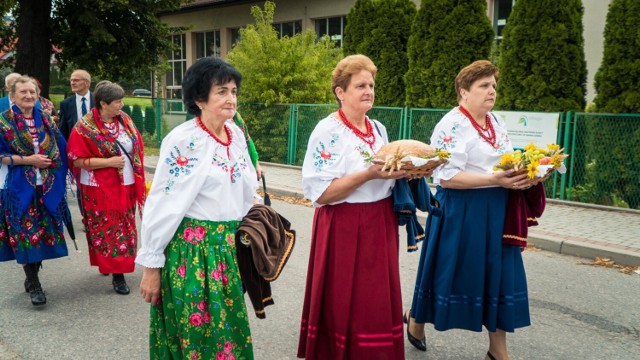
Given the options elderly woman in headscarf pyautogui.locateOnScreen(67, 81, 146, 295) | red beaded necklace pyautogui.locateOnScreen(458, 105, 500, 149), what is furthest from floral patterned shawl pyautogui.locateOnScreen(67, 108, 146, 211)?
red beaded necklace pyautogui.locateOnScreen(458, 105, 500, 149)

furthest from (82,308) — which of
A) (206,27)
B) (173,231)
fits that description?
(206,27)

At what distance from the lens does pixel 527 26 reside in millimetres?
10273

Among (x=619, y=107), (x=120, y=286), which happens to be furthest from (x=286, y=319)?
(x=619, y=107)

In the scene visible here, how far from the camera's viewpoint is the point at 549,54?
1009 centimetres

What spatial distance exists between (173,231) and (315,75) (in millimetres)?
12540

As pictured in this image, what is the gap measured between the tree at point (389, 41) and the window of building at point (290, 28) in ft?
36.3

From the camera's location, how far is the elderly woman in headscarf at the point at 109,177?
5.11 m

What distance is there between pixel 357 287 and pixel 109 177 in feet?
10.1

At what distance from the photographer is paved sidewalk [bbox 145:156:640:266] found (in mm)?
6866

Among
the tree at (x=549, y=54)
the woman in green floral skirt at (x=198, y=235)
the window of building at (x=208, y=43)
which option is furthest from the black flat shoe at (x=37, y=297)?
the window of building at (x=208, y=43)

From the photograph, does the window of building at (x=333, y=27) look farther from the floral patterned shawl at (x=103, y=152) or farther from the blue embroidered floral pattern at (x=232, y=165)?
the blue embroidered floral pattern at (x=232, y=165)

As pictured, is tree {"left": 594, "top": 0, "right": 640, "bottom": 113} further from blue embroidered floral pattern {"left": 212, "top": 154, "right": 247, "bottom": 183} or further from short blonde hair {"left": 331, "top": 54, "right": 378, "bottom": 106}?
blue embroidered floral pattern {"left": 212, "top": 154, "right": 247, "bottom": 183}

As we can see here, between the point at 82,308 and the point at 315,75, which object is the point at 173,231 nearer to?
the point at 82,308

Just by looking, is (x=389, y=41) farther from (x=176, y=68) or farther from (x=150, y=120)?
(x=176, y=68)
